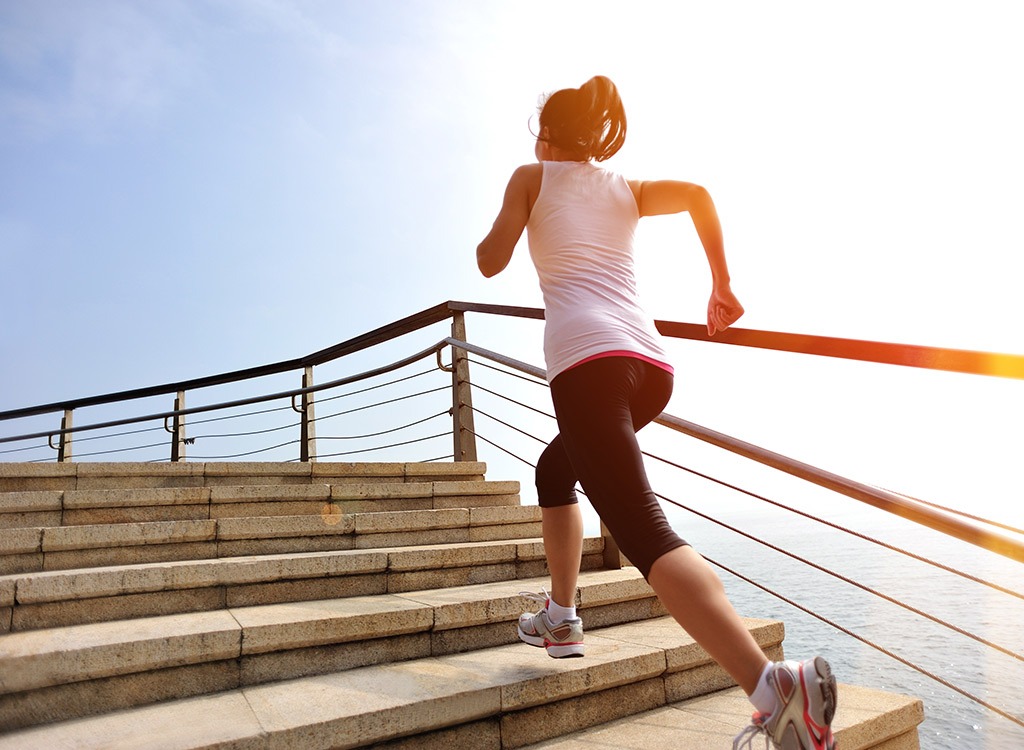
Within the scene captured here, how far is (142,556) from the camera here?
2.65m

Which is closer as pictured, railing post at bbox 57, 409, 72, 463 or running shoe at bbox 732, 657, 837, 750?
running shoe at bbox 732, 657, 837, 750

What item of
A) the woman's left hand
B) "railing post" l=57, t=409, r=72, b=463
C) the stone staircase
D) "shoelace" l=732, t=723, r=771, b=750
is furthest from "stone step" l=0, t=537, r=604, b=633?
"railing post" l=57, t=409, r=72, b=463

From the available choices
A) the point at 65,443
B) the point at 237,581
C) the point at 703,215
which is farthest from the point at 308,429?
the point at 703,215

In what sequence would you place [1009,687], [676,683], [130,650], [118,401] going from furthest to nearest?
[118,401]
[1009,687]
[676,683]
[130,650]

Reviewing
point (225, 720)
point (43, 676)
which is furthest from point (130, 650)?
point (225, 720)

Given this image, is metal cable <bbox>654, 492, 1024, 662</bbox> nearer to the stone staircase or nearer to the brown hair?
the stone staircase

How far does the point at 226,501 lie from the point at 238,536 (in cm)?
52

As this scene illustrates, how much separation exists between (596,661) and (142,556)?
1710mm

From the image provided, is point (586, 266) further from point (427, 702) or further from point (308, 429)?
point (308, 429)

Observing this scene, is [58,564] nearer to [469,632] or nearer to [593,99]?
[469,632]

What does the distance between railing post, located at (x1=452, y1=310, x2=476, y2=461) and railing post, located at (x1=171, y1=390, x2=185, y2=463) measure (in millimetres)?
2643

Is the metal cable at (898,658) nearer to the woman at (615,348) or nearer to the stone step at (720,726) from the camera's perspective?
the stone step at (720,726)

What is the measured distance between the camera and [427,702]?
1760mm

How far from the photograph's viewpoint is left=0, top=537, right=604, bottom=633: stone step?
211 centimetres
